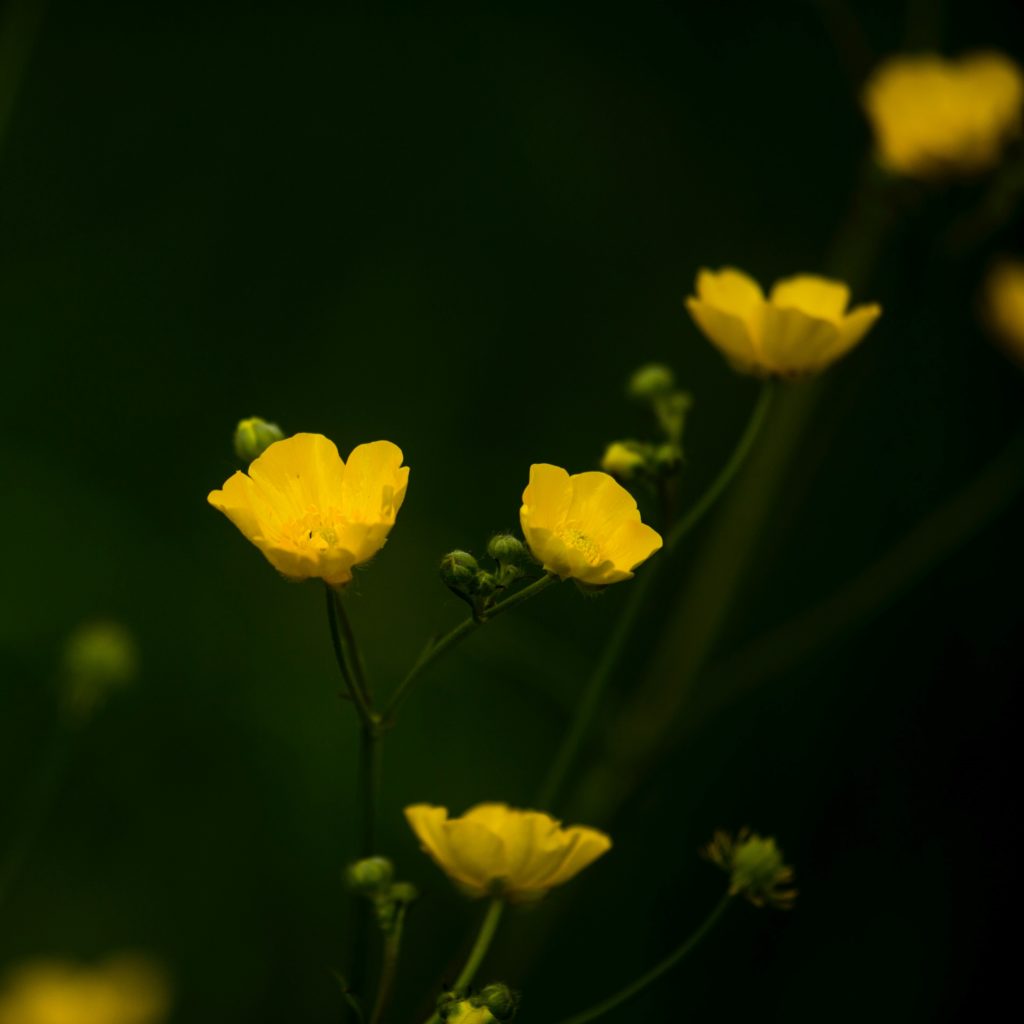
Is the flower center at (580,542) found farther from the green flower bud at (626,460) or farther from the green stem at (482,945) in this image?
the green stem at (482,945)

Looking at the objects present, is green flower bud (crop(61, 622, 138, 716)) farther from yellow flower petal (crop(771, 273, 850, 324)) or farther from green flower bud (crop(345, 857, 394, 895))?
yellow flower petal (crop(771, 273, 850, 324))

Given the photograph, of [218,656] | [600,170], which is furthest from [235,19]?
[218,656]

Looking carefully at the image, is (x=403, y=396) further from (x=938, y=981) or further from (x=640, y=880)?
(x=938, y=981)

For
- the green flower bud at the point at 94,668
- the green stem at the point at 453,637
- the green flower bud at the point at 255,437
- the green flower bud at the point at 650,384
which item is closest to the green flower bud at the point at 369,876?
the green stem at the point at 453,637

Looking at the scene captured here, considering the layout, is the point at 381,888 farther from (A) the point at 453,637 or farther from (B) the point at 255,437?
(B) the point at 255,437

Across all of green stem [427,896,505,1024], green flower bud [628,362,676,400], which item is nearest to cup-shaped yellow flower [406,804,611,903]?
green stem [427,896,505,1024]

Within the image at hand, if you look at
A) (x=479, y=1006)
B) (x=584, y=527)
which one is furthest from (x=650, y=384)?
(x=479, y=1006)

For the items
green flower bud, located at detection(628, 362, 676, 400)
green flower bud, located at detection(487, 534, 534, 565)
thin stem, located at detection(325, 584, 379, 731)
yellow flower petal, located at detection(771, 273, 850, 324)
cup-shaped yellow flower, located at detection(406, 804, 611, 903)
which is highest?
yellow flower petal, located at detection(771, 273, 850, 324)
